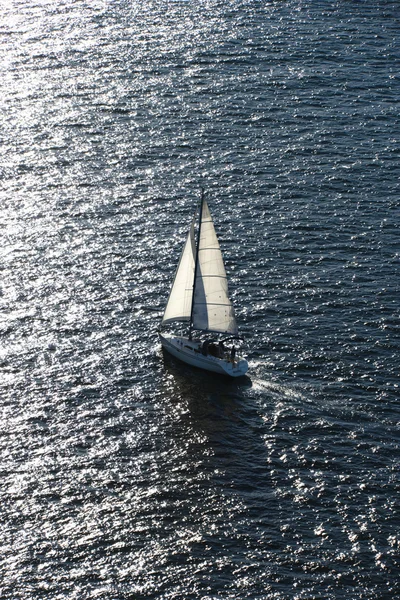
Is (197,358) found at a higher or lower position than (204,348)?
lower

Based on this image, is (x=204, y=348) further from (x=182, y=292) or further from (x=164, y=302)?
(x=164, y=302)

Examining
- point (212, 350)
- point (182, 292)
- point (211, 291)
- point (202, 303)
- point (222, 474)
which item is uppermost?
point (211, 291)

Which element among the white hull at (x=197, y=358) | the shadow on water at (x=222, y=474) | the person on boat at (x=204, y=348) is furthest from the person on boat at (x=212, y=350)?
the shadow on water at (x=222, y=474)

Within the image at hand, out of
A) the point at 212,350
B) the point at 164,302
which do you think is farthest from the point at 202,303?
the point at 164,302

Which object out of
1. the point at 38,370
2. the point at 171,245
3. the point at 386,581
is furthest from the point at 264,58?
the point at 386,581

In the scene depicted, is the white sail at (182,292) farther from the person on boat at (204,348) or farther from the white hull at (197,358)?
the person on boat at (204,348)
